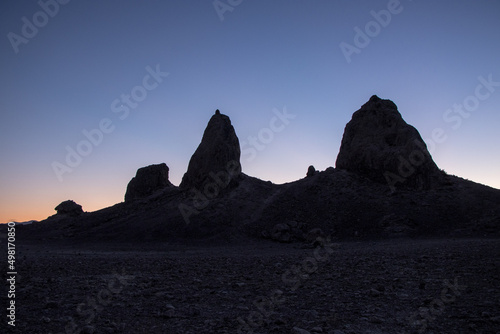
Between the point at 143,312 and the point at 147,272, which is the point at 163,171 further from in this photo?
the point at 143,312

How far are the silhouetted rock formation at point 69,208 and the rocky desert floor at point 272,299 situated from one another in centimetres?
4276

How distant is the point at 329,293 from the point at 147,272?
6.59 m

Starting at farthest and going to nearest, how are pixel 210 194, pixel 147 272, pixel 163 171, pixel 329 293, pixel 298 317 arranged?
pixel 163 171 → pixel 210 194 → pixel 147 272 → pixel 329 293 → pixel 298 317

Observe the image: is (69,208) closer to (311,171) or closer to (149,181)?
(149,181)

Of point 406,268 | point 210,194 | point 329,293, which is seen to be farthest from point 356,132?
point 329,293

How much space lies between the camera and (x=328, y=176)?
126 feet

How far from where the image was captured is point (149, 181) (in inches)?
1930

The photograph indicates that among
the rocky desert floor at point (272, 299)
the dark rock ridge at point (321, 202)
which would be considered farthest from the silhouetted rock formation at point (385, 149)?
the rocky desert floor at point (272, 299)

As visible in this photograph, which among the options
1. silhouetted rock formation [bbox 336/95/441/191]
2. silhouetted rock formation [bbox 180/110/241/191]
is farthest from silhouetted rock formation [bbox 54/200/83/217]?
silhouetted rock formation [bbox 336/95/441/191]

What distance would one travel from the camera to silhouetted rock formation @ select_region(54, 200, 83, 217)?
1970 inches

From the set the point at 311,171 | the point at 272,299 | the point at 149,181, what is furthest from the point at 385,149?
the point at 149,181

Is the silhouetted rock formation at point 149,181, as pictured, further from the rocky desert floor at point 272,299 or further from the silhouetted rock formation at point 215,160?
the rocky desert floor at point 272,299

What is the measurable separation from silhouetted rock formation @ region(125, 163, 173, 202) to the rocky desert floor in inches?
1475

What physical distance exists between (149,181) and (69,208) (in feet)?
44.2
